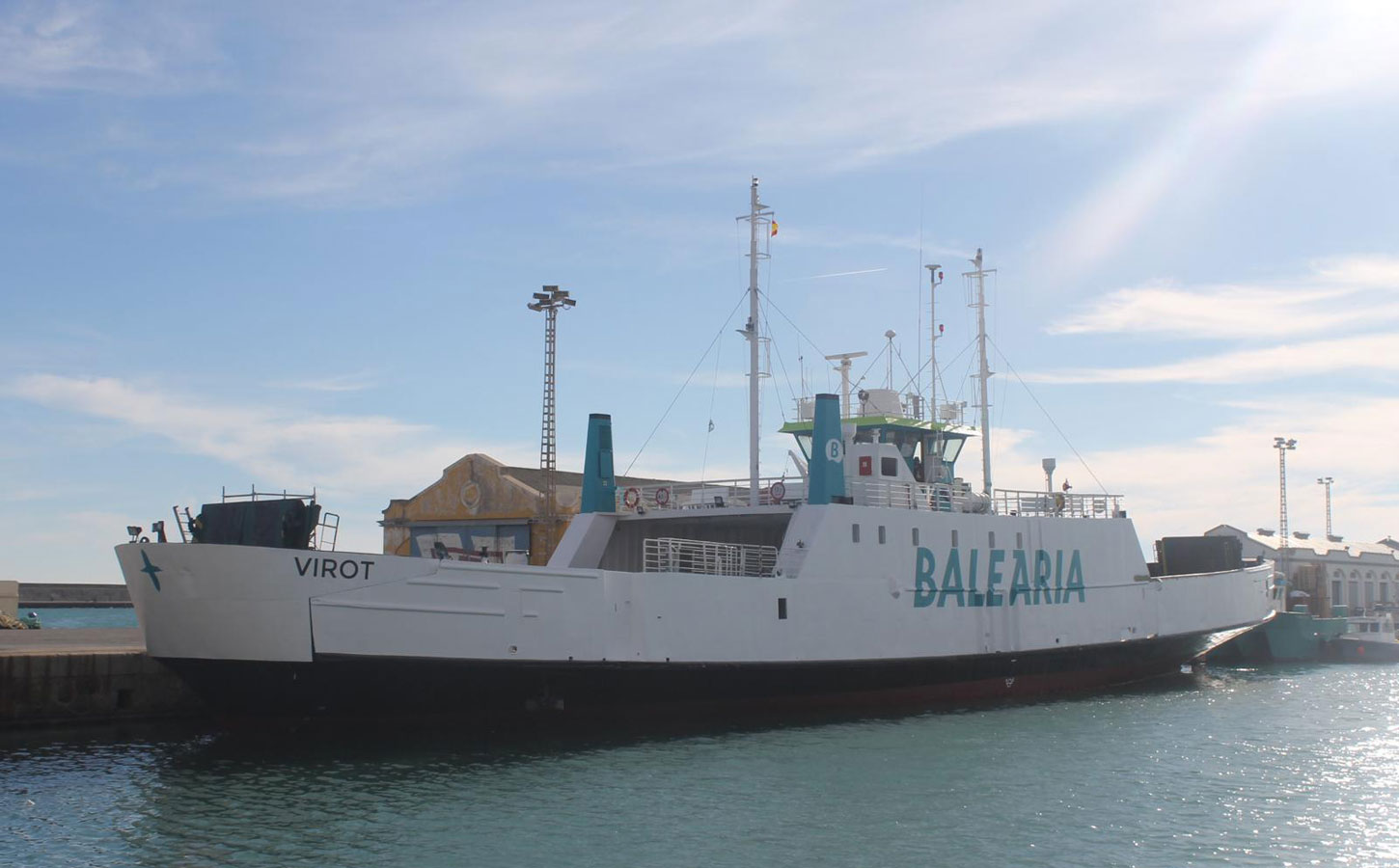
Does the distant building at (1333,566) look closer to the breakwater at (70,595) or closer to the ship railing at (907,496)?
the ship railing at (907,496)

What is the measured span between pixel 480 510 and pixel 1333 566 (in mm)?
41057

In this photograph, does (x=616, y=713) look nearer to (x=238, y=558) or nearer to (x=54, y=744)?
(x=238, y=558)

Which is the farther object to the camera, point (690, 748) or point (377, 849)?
point (690, 748)

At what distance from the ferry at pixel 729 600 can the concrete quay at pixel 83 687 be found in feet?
11.3

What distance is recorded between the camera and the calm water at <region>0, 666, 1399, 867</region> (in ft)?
38.2

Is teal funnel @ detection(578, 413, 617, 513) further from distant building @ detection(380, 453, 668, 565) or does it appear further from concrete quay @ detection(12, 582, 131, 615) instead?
concrete quay @ detection(12, 582, 131, 615)

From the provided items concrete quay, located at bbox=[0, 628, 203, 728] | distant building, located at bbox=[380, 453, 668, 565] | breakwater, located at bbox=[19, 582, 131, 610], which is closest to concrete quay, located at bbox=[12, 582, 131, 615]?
breakwater, located at bbox=[19, 582, 131, 610]

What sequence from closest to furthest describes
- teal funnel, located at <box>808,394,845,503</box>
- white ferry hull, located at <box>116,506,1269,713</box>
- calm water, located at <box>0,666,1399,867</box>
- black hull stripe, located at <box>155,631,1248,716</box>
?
calm water, located at <box>0,666,1399,867</box> < white ferry hull, located at <box>116,506,1269,713</box> < black hull stripe, located at <box>155,631,1248,716</box> < teal funnel, located at <box>808,394,845,503</box>

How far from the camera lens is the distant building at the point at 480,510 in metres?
40.3

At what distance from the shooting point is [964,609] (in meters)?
22.7

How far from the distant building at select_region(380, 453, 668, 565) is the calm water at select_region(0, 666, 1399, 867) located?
71.3 feet

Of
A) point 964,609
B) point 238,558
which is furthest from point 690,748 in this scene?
point 964,609

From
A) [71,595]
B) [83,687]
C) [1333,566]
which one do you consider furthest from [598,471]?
[71,595]

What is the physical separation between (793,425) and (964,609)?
5.16m
